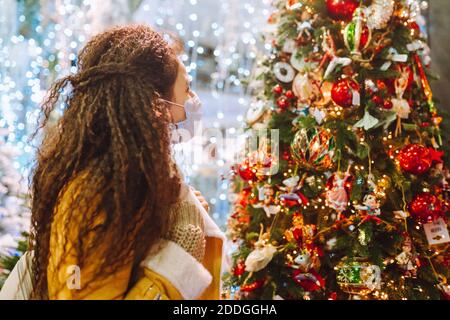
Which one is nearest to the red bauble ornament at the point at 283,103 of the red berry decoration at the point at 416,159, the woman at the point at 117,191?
the red berry decoration at the point at 416,159

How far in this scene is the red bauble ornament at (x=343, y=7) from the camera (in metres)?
2.18

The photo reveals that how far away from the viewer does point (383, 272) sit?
204 centimetres

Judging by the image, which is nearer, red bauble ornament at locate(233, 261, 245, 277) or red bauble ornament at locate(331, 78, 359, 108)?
red bauble ornament at locate(331, 78, 359, 108)

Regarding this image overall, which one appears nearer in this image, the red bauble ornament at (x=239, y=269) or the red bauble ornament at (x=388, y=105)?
the red bauble ornament at (x=388, y=105)

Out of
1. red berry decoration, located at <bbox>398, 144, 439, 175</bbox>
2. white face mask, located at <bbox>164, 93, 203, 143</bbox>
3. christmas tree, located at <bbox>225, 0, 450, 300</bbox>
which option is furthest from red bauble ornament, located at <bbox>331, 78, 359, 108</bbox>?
white face mask, located at <bbox>164, 93, 203, 143</bbox>

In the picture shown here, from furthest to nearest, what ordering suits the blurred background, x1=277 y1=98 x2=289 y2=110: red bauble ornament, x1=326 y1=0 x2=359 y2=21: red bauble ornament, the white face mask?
the blurred background < x1=277 y1=98 x2=289 y2=110: red bauble ornament < x1=326 y1=0 x2=359 y2=21: red bauble ornament < the white face mask

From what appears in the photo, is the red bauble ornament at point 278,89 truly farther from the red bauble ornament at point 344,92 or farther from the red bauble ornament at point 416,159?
the red bauble ornament at point 416,159

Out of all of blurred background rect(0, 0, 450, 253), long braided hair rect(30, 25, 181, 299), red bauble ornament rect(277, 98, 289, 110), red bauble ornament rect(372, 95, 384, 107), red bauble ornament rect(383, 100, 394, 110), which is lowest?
long braided hair rect(30, 25, 181, 299)

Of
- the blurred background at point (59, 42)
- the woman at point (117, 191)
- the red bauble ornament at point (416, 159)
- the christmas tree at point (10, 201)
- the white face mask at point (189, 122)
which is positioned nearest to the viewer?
the woman at point (117, 191)

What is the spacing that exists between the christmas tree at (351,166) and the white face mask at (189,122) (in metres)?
0.72

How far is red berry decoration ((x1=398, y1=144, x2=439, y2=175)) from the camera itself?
194 centimetres

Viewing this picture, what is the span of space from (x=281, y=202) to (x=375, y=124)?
595mm

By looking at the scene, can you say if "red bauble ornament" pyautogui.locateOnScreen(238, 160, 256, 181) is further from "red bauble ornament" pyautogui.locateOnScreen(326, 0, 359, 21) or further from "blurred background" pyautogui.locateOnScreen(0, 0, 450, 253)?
"red bauble ornament" pyautogui.locateOnScreen(326, 0, 359, 21)
